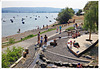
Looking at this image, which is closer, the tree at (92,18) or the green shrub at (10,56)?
the green shrub at (10,56)

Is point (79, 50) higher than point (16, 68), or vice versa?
point (79, 50)

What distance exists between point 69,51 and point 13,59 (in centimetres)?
557

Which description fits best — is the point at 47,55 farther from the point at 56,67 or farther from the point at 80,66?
the point at 80,66

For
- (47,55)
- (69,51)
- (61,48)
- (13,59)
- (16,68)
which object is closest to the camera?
(16,68)

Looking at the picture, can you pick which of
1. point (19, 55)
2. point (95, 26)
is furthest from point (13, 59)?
point (95, 26)

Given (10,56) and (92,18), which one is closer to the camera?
(10,56)

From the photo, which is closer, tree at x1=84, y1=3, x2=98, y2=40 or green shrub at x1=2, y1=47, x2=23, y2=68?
green shrub at x1=2, y1=47, x2=23, y2=68

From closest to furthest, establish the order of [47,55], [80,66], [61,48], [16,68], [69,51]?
[80,66] → [16,68] → [47,55] → [69,51] → [61,48]

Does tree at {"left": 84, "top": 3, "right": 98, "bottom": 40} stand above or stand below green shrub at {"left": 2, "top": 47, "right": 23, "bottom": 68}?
above

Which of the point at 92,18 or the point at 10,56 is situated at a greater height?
the point at 92,18

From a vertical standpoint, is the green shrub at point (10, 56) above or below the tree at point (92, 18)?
below

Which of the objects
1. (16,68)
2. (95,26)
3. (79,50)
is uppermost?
(95,26)

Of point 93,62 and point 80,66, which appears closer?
point 80,66

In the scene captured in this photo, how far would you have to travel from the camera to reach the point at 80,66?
10.1 meters
